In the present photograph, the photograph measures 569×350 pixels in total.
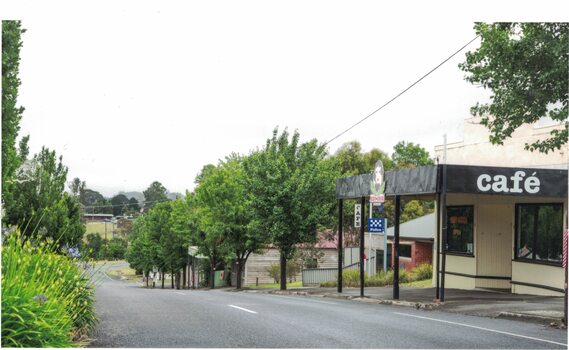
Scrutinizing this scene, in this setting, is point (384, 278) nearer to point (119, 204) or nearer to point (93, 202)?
point (93, 202)

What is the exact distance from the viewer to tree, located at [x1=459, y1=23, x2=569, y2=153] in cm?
1506

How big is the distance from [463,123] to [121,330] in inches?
873

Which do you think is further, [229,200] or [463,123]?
[229,200]

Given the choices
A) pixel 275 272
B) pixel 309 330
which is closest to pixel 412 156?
pixel 275 272

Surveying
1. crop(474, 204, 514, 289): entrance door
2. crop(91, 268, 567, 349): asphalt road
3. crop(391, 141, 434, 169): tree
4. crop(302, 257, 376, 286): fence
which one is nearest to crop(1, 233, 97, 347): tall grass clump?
crop(91, 268, 567, 349): asphalt road

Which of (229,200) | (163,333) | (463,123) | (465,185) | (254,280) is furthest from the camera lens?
(254,280)

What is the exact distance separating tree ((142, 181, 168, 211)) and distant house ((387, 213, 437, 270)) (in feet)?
222

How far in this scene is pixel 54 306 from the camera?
8.72 metres

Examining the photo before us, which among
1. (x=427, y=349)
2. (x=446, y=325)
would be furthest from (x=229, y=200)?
(x=427, y=349)

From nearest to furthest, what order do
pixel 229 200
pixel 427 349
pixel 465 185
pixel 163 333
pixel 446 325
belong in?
pixel 427 349 < pixel 163 333 < pixel 446 325 < pixel 465 185 < pixel 229 200

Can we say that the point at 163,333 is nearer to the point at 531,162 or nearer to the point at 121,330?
the point at 121,330

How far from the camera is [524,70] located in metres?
16.0

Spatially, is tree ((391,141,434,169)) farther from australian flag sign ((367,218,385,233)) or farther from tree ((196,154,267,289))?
australian flag sign ((367,218,385,233))

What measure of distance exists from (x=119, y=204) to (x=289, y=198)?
74.7m
